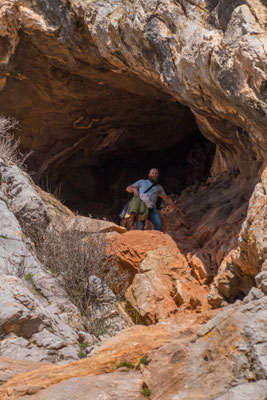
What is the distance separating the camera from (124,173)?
46.4 feet

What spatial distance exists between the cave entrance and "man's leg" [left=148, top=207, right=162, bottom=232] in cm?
399

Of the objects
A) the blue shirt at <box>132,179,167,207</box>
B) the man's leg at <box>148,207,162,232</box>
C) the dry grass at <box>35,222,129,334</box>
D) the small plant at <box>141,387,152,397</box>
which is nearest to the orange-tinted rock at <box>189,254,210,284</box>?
the dry grass at <box>35,222,129,334</box>

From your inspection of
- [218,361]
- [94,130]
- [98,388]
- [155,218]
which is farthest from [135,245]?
[94,130]

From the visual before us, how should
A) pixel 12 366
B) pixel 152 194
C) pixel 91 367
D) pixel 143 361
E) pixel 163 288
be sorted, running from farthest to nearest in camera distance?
pixel 152 194, pixel 163 288, pixel 12 366, pixel 91 367, pixel 143 361

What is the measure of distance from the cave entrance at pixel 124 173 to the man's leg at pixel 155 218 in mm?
3987

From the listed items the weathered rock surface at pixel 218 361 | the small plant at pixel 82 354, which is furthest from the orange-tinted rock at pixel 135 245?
the weathered rock surface at pixel 218 361

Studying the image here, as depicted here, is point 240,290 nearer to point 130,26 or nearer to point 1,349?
point 1,349

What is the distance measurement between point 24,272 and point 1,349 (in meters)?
1.65

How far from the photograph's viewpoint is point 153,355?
311 centimetres

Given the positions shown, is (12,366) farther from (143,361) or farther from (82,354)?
(143,361)

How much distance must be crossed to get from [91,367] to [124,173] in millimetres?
11049

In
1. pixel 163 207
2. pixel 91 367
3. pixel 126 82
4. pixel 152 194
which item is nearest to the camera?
pixel 91 367

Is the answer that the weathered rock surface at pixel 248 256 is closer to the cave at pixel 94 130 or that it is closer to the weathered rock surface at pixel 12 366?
the weathered rock surface at pixel 12 366

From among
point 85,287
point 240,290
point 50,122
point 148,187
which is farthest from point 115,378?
point 50,122
